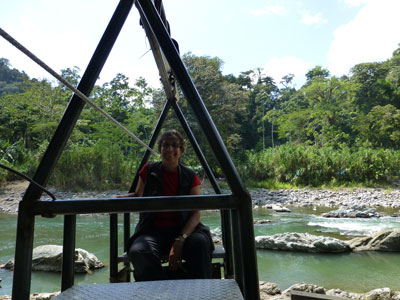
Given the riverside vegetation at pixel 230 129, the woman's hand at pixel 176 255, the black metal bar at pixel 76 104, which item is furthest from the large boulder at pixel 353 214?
the black metal bar at pixel 76 104

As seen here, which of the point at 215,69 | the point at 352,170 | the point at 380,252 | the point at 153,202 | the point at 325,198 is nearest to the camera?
the point at 153,202

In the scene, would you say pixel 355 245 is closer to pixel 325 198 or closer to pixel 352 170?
pixel 325 198

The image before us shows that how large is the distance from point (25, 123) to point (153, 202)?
1803cm

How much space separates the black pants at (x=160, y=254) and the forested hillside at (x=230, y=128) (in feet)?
44.7

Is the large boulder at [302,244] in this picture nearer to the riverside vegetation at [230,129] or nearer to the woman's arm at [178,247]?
the woman's arm at [178,247]

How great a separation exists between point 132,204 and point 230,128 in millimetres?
17606

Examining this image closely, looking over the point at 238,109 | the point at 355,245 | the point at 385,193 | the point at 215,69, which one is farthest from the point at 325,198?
the point at 215,69

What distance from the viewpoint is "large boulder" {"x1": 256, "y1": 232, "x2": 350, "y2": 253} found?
5.12m

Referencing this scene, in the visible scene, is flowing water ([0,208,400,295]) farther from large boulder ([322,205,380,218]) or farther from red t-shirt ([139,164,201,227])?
red t-shirt ([139,164,201,227])

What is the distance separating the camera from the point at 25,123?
54.1ft

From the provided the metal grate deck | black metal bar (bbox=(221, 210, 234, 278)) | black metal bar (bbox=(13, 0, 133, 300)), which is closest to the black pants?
black metal bar (bbox=(221, 210, 234, 278))

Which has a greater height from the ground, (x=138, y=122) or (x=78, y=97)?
(x=138, y=122)

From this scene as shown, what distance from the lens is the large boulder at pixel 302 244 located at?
512 cm

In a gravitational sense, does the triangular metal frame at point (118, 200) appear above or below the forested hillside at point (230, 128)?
below
